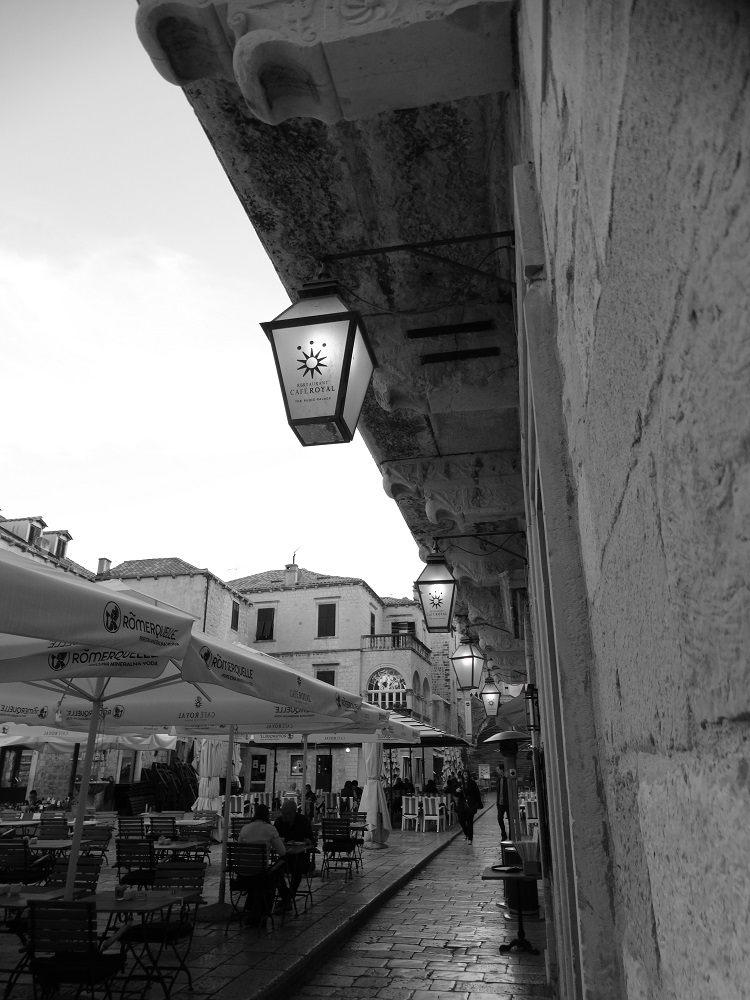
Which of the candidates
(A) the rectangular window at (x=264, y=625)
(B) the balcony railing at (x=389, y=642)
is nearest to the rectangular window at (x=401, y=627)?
(B) the balcony railing at (x=389, y=642)

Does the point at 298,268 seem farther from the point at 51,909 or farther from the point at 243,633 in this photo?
the point at 243,633

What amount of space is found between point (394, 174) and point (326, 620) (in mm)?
35087

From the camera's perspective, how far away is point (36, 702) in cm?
745

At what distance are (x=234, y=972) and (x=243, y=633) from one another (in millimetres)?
31361

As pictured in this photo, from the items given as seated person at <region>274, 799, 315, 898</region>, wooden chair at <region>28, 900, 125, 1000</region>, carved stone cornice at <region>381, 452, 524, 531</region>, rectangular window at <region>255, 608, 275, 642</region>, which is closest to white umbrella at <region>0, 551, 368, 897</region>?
wooden chair at <region>28, 900, 125, 1000</region>

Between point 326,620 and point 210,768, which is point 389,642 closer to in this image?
point 326,620

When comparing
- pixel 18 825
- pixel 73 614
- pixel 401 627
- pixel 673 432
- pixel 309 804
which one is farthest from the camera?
pixel 401 627

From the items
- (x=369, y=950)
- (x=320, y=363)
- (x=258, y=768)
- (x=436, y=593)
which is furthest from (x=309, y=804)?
(x=258, y=768)

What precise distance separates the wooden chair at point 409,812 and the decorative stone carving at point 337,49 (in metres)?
22.4

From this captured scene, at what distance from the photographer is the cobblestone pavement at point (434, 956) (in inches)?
238

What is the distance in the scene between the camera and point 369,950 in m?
7.46

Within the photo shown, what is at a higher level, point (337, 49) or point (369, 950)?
point (337, 49)

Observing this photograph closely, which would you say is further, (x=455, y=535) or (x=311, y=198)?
(x=455, y=535)

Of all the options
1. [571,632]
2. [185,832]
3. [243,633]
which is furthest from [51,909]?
[243,633]
